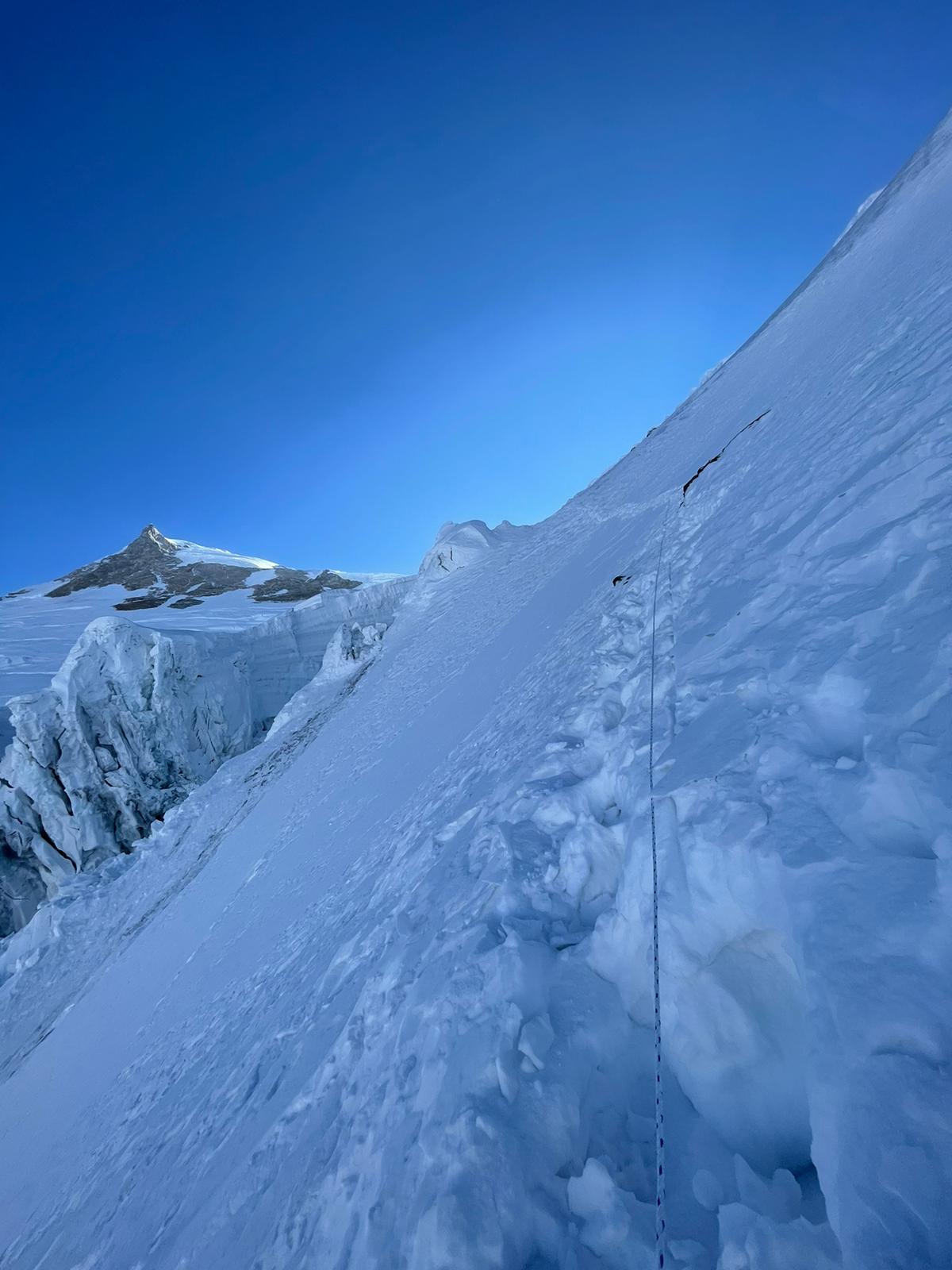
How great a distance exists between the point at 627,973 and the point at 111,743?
19411 millimetres

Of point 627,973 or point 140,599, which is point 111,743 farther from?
point 140,599

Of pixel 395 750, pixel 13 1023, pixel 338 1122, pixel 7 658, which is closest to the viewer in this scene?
pixel 338 1122

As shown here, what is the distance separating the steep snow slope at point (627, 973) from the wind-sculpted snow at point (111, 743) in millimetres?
11017

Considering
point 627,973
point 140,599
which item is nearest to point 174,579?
point 140,599

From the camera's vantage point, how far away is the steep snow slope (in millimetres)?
1255

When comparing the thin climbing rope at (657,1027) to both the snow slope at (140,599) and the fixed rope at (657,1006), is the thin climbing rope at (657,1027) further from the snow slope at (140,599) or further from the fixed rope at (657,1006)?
the snow slope at (140,599)

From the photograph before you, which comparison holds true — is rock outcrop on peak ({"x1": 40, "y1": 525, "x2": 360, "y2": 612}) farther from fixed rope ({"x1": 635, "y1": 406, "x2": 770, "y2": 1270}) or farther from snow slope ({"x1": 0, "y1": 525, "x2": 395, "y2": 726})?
fixed rope ({"x1": 635, "y1": 406, "x2": 770, "y2": 1270})

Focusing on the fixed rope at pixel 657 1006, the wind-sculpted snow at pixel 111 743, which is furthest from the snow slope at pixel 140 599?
the fixed rope at pixel 657 1006

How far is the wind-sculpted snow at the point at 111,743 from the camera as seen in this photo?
15.2 meters

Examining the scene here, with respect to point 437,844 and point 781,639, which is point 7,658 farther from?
point 781,639

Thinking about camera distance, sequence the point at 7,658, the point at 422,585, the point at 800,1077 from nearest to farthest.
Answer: the point at 800,1077, the point at 422,585, the point at 7,658

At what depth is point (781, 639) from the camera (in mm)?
2576

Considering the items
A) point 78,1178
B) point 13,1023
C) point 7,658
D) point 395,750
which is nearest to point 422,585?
point 395,750

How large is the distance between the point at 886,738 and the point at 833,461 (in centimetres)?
314
